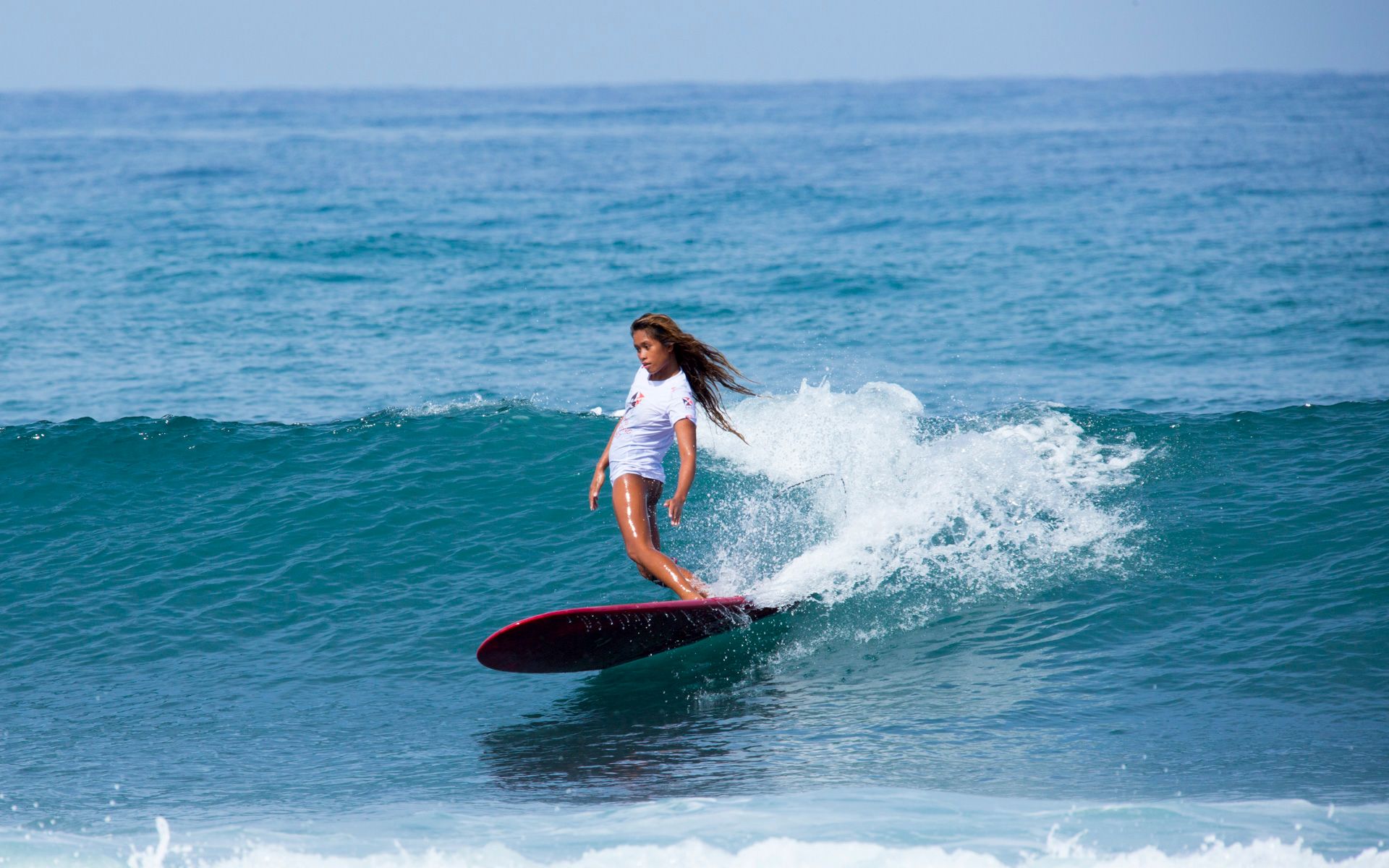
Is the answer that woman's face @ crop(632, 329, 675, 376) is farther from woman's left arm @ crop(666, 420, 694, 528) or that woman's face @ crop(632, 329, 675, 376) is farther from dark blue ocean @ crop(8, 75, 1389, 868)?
dark blue ocean @ crop(8, 75, 1389, 868)

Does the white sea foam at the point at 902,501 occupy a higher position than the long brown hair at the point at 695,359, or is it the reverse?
the long brown hair at the point at 695,359

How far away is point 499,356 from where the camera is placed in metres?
15.6

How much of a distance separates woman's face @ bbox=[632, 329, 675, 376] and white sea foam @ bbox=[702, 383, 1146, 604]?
1.58m

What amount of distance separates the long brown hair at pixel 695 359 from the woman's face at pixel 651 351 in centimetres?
2

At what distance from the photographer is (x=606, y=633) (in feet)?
23.0

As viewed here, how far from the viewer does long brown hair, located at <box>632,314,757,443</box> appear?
6.97 metres

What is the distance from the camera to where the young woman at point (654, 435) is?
7012mm

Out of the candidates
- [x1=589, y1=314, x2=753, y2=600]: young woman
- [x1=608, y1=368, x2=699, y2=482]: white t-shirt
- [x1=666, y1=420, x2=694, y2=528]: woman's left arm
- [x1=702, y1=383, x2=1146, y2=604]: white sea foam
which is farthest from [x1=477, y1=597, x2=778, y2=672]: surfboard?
[x1=608, y1=368, x2=699, y2=482]: white t-shirt

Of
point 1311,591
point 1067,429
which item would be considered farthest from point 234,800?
point 1067,429

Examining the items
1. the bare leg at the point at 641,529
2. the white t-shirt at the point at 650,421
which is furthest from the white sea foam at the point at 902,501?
the white t-shirt at the point at 650,421

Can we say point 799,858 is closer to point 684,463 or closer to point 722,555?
point 684,463

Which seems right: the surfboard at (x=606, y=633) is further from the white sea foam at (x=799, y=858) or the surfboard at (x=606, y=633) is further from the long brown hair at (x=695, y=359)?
the white sea foam at (x=799, y=858)

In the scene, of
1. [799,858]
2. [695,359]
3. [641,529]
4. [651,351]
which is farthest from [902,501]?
[799,858]

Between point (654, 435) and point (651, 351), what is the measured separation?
54 centimetres
